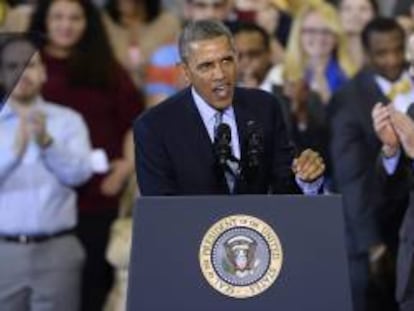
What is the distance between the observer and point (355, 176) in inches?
233

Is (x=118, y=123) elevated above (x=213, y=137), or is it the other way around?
(x=118, y=123)

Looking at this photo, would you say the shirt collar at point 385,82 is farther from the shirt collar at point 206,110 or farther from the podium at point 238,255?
the podium at point 238,255

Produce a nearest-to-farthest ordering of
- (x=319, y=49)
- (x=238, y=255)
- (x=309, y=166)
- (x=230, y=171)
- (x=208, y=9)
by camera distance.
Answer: (x=238, y=255) < (x=309, y=166) < (x=230, y=171) < (x=208, y=9) < (x=319, y=49)

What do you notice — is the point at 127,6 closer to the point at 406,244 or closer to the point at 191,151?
the point at 406,244

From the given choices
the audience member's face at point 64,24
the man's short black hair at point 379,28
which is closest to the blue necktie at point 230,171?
the audience member's face at point 64,24

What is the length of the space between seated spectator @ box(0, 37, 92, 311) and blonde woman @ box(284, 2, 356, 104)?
5.01 ft

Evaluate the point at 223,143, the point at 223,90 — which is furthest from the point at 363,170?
the point at 223,143

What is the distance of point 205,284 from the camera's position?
3.42m

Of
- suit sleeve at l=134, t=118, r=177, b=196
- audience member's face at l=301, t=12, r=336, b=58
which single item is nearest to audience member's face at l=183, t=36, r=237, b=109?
suit sleeve at l=134, t=118, r=177, b=196

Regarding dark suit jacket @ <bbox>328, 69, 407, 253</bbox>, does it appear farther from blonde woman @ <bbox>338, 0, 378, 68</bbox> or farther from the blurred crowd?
blonde woman @ <bbox>338, 0, 378, 68</bbox>

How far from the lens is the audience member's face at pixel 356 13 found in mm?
7027

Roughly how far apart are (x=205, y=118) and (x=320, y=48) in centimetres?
282

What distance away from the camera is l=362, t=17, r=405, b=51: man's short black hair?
6.20m

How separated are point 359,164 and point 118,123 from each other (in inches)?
47.7
